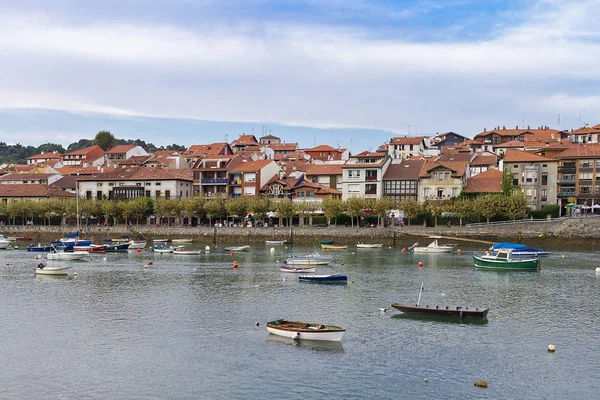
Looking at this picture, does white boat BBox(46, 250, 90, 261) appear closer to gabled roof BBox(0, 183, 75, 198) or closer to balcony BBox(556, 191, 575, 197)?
gabled roof BBox(0, 183, 75, 198)

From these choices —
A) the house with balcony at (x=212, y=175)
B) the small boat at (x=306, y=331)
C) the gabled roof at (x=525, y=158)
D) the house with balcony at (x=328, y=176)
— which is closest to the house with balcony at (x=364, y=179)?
the house with balcony at (x=328, y=176)

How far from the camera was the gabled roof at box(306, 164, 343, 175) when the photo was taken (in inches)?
5128

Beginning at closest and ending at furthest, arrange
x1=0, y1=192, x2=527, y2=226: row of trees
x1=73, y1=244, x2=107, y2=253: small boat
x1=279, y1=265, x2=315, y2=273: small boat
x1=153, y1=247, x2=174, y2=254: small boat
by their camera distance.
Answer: x1=279, y1=265, x2=315, y2=273: small boat → x1=73, y1=244, x2=107, y2=253: small boat → x1=153, y1=247, x2=174, y2=254: small boat → x1=0, y1=192, x2=527, y2=226: row of trees

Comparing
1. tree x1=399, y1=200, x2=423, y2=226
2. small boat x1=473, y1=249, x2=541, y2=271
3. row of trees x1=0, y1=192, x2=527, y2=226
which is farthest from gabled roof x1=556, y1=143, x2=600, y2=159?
small boat x1=473, y1=249, x2=541, y2=271

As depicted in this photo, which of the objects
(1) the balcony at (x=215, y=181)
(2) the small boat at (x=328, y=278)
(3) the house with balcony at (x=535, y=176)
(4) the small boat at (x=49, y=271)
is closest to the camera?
(2) the small boat at (x=328, y=278)

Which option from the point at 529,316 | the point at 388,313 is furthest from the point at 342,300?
the point at 529,316

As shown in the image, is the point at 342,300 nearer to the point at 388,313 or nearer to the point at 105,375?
the point at 388,313

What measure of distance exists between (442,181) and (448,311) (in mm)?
75691

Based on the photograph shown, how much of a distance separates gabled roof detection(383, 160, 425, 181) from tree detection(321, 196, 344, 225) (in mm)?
14145

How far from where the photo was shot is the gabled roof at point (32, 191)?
142375mm

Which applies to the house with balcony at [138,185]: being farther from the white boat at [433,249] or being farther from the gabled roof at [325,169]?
the white boat at [433,249]

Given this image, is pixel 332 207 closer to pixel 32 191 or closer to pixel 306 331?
pixel 32 191

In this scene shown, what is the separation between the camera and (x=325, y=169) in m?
133

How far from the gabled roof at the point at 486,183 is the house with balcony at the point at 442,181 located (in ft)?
4.27
